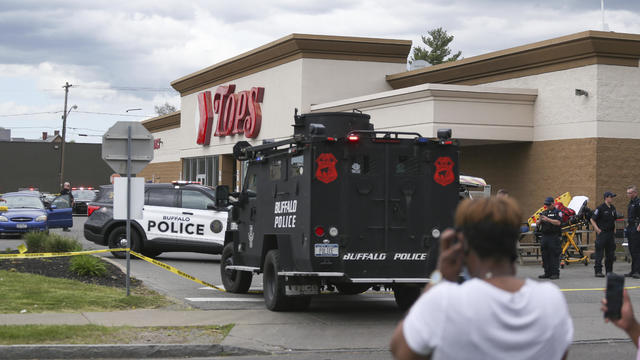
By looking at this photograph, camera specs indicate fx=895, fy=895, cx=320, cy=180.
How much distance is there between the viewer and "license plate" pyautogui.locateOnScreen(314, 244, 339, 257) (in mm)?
11711

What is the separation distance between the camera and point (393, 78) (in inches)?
1375

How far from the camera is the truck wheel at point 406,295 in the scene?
44.0ft

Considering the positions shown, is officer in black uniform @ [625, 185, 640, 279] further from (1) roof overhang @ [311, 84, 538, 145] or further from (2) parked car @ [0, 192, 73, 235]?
(2) parked car @ [0, 192, 73, 235]

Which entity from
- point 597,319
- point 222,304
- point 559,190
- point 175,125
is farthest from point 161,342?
point 175,125

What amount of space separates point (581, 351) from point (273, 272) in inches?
178

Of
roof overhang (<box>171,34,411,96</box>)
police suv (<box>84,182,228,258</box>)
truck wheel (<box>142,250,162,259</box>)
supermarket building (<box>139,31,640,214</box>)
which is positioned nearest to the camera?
police suv (<box>84,182,228,258</box>)

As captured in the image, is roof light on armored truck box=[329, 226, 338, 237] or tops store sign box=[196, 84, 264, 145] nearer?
roof light on armored truck box=[329, 226, 338, 237]

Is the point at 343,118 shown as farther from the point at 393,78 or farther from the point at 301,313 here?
the point at 393,78

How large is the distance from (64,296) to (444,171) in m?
6.00

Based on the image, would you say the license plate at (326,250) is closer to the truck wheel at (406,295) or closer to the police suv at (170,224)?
the truck wheel at (406,295)

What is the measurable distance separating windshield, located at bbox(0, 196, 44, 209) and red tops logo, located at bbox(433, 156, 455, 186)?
2096 centimetres

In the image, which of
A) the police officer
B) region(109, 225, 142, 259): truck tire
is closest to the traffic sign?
region(109, 225, 142, 259): truck tire

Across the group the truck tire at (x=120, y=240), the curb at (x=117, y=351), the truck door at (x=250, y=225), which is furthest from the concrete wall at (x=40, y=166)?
the curb at (x=117, y=351)

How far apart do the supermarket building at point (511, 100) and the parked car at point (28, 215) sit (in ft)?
32.5
